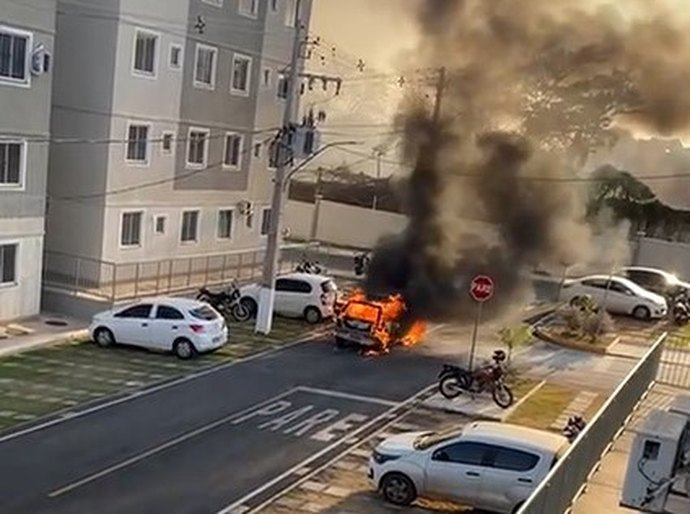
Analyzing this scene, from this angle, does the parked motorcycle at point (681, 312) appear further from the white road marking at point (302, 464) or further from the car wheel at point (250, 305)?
the white road marking at point (302, 464)

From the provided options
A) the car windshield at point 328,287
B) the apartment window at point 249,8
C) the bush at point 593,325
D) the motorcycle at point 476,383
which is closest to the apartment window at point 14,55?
the car windshield at point 328,287

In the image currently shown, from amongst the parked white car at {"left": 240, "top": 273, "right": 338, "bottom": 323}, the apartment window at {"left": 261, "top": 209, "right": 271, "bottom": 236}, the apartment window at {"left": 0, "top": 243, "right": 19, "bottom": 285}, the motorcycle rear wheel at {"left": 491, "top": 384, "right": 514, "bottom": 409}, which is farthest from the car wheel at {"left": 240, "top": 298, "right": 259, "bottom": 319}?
the motorcycle rear wheel at {"left": 491, "top": 384, "right": 514, "bottom": 409}

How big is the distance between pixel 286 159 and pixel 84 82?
6.67 meters

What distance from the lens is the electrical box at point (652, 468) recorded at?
9766 millimetres

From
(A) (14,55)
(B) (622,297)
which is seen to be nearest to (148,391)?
(A) (14,55)

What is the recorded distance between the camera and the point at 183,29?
107ft

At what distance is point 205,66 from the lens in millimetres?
34156

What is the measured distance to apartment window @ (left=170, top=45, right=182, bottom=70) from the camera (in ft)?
105

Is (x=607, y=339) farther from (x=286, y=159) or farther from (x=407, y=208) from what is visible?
(x=286, y=159)

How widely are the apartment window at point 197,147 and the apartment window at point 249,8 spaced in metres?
4.62

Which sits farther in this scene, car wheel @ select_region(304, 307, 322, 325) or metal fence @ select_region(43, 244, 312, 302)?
car wheel @ select_region(304, 307, 322, 325)

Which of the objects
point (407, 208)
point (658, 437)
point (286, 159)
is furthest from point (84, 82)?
point (658, 437)

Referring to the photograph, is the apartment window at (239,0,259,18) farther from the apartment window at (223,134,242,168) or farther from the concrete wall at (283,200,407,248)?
the concrete wall at (283,200,407,248)

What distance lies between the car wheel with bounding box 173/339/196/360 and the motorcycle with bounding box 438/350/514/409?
6.10 m
